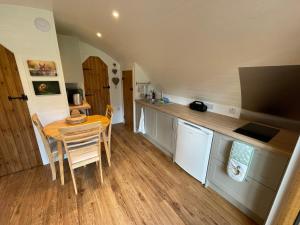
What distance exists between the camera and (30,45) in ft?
6.09

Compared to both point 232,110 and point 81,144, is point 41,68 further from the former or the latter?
point 232,110

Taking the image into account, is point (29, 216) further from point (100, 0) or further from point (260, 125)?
point (260, 125)

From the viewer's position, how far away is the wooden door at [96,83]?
3453 millimetres

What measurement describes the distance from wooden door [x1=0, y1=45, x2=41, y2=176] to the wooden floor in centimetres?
18

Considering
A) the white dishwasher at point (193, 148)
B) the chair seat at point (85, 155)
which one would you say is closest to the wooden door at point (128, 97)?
the white dishwasher at point (193, 148)

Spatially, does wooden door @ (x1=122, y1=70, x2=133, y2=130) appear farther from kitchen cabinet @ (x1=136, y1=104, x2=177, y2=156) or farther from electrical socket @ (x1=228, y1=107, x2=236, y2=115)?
electrical socket @ (x1=228, y1=107, x2=236, y2=115)

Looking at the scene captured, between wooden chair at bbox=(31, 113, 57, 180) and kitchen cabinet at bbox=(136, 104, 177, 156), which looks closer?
wooden chair at bbox=(31, 113, 57, 180)

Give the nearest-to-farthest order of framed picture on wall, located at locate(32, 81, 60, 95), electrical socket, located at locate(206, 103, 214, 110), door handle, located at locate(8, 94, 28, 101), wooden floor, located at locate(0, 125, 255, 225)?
1. wooden floor, located at locate(0, 125, 255, 225)
2. door handle, located at locate(8, 94, 28, 101)
3. framed picture on wall, located at locate(32, 81, 60, 95)
4. electrical socket, located at locate(206, 103, 214, 110)

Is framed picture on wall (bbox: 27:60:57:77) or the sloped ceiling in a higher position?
the sloped ceiling

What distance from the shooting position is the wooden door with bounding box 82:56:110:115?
3.45 m

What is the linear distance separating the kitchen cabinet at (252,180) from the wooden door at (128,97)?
2408 millimetres

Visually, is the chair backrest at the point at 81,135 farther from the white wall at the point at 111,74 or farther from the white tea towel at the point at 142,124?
the white wall at the point at 111,74

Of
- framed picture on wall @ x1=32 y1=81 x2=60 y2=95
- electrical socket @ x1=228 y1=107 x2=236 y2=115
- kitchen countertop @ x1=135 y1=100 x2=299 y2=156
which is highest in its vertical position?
framed picture on wall @ x1=32 y1=81 x2=60 y2=95

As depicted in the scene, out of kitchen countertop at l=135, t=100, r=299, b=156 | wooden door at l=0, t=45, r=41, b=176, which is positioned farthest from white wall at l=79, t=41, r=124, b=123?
kitchen countertop at l=135, t=100, r=299, b=156
